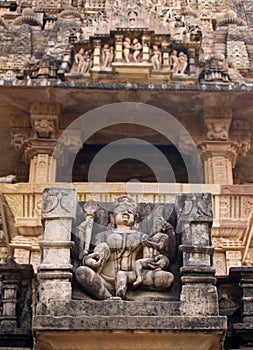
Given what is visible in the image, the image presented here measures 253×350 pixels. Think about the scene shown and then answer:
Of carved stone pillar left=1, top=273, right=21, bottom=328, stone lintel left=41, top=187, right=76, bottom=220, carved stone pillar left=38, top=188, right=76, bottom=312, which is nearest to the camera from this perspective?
carved stone pillar left=38, top=188, right=76, bottom=312

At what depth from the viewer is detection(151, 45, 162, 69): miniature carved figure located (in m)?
14.9

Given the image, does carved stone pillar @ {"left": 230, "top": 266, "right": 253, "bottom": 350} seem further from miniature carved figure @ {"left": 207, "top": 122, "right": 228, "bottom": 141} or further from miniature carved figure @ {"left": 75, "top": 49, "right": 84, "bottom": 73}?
miniature carved figure @ {"left": 75, "top": 49, "right": 84, "bottom": 73}

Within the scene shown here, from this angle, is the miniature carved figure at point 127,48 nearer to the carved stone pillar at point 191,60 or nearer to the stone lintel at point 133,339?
the carved stone pillar at point 191,60

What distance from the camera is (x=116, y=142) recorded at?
611 inches

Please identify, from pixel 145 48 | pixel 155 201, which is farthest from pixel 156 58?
pixel 155 201

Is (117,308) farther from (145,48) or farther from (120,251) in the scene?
(145,48)

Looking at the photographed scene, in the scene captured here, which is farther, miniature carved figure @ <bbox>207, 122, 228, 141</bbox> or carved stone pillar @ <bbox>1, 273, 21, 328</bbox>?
miniature carved figure @ <bbox>207, 122, 228, 141</bbox>

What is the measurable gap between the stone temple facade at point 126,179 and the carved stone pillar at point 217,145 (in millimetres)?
28

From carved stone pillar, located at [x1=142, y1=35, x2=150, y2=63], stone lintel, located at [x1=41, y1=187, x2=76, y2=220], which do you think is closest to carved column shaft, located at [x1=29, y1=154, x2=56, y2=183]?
carved stone pillar, located at [x1=142, y1=35, x2=150, y2=63]

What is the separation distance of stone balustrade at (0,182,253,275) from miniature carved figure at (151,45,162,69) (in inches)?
120

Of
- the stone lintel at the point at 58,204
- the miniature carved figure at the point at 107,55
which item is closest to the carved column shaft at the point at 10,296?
the stone lintel at the point at 58,204

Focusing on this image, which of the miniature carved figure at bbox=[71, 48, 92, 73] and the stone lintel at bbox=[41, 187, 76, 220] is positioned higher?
the miniature carved figure at bbox=[71, 48, 92, 73]

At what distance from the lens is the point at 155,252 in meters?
8.24

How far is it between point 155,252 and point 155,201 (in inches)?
178
